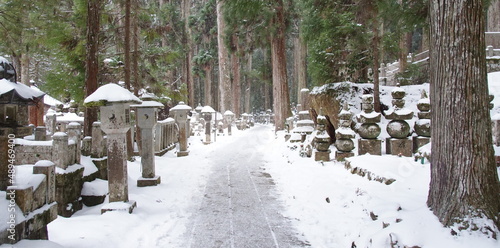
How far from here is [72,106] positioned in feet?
56.0

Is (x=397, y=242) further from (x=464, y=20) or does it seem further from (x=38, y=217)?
(x=38, y=217)

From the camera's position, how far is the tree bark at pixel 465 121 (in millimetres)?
3463

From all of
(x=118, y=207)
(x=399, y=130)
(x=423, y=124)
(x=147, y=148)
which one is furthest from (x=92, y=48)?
(x=423, y=124)

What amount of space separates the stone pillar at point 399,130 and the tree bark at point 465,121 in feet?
15.0

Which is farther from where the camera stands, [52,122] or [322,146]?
[52,122]

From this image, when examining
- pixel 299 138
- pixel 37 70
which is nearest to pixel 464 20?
pixel 299 138

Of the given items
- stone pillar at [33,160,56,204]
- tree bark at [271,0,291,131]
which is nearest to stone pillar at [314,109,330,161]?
stone pillar at [33,160,56,204]

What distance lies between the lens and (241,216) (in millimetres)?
5371

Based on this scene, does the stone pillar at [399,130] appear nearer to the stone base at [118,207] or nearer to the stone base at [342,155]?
the stone base at [342,155]

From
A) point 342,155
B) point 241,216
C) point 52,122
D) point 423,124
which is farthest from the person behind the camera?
point 52,122

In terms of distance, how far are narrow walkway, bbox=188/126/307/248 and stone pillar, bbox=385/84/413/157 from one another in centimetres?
336

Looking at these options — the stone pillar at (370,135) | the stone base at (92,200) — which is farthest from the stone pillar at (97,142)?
the stone pillar at (370,135)

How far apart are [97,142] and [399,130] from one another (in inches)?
288

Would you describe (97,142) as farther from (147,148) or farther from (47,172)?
(47,172)
